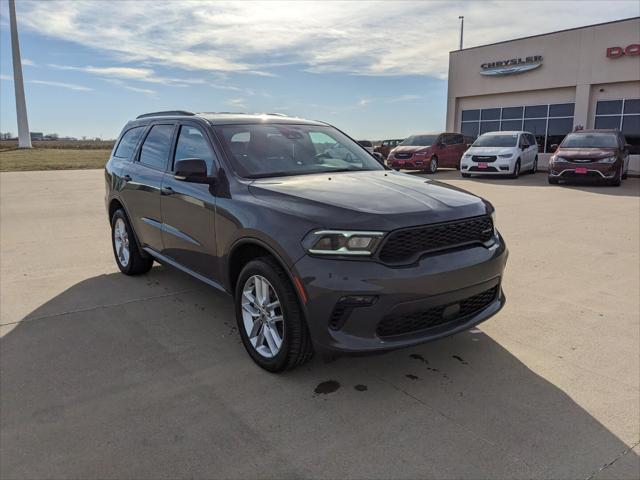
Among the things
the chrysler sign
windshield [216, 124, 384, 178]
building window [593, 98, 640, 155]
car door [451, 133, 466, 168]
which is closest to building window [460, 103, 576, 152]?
building window [593, 98, 640, 155]

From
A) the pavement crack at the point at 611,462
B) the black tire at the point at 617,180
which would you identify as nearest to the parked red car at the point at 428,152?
the black tire at the point at 617,180

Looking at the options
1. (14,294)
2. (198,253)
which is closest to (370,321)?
(198,253)

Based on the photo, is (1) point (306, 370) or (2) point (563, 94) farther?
(2) point (563, 94)

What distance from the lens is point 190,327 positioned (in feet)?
13.8

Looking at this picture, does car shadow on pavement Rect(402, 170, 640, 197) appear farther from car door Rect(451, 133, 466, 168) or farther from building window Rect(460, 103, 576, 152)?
building window Rect(460, 103, 576, 152)

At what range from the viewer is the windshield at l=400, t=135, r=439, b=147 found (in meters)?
21.5

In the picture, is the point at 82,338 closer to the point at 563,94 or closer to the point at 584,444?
the point at 584,444

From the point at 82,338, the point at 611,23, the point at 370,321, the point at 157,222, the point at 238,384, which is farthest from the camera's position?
the point at 611,23

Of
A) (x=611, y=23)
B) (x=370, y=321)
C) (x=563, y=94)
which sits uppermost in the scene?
(x=611, y=23)

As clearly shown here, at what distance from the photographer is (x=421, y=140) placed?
72.1 ft

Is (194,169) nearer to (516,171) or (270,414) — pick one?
(270,414)

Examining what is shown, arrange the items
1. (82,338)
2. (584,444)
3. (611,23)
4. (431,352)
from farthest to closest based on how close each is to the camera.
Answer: (611,23) < (82,338) < (431,352) < (584,444)

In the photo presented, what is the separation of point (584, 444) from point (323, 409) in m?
1.40

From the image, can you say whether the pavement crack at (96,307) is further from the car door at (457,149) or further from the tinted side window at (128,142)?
the car door at (457,149)
